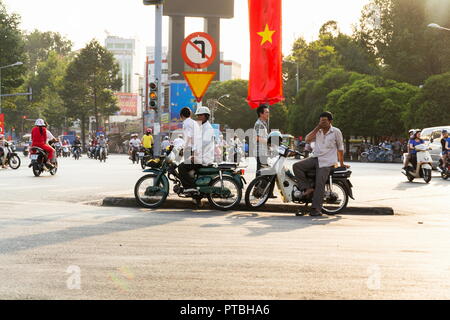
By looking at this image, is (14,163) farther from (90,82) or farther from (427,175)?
(90,82)

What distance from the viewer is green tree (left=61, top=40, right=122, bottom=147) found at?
3541 inches

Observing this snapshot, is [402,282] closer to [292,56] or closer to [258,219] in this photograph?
[258,219]

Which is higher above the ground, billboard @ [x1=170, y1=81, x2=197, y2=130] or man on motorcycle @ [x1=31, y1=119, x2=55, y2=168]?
billboard @ [x1=170, y1=81, x2=197, y2=130]

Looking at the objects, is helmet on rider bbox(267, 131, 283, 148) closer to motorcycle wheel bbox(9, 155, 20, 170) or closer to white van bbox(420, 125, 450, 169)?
motorcycle wheel bbox(9, 155, 20, 170)

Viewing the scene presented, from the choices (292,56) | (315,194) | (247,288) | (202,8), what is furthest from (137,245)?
(202,8)

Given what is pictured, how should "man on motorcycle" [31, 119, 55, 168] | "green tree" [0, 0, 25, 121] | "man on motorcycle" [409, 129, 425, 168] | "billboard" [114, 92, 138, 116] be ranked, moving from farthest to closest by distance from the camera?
"billboard" [114, 92, 138, 116], "green tree" [0, 0, 25, 121], "man on motorcycle" [409, 129, 425, 168], "man on motorcycle" [31, 119, 55, 168]

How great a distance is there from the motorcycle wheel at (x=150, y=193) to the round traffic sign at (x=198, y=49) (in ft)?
7.58

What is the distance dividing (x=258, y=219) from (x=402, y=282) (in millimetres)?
5313

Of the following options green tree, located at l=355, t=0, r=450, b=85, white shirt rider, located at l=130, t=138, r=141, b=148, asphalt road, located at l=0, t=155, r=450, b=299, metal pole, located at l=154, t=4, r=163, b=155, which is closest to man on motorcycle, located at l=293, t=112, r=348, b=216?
asphalt road, located at l=0, t=155, r=450, b=299

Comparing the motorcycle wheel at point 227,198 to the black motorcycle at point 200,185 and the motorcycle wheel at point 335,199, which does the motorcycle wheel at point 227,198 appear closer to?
the black motorcycle at point 200,185

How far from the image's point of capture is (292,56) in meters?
77.0

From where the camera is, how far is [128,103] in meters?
149

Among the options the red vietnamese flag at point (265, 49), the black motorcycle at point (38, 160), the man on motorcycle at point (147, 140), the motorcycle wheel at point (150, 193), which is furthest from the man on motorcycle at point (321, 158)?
the man on motorcycle at point (147, 140)

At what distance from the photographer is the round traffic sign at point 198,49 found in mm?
12719
